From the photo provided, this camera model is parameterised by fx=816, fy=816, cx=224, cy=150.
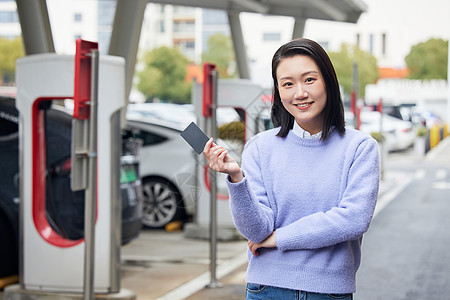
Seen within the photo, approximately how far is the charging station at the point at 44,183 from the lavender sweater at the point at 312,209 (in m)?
3.43

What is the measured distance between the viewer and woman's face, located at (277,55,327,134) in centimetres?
251

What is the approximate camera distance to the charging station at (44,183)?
589 centimetres

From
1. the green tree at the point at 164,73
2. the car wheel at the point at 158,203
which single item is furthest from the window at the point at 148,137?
the green tree at the point at 164,73

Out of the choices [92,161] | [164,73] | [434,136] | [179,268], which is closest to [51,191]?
[92,161]

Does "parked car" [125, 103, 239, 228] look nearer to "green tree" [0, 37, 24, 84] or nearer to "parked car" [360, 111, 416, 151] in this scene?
"parked car" [360, 111, 416, 151]

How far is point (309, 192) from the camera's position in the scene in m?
2.49

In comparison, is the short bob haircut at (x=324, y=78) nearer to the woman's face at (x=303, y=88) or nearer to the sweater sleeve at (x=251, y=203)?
the woman's face at (x=303, y=88)

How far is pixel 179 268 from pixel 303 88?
583 centimetres

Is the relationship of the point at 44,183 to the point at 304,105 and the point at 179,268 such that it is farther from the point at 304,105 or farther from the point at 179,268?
the point at 304,105

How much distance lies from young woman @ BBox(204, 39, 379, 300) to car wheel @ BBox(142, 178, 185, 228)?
793cm

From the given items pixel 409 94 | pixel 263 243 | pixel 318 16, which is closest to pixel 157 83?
pixel 409 94

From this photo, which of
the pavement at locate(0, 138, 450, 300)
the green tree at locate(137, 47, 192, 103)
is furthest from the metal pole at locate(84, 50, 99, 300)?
the green tree at locate(137, 47, 192, 103)

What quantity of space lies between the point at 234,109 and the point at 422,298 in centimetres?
285

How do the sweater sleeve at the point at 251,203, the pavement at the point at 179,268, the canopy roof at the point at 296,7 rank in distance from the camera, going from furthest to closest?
1. the canopy roof at the point at 296,7
2. the pavement at the point at 179,268
3. the sweater sleeve at the point at 251,203
